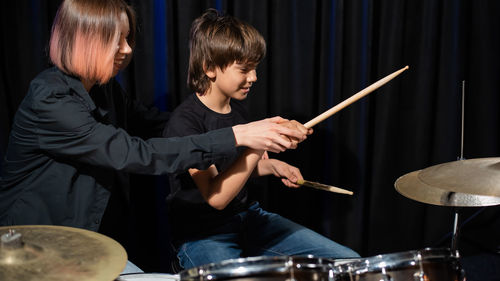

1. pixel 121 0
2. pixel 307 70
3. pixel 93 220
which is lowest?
pixel 93 220

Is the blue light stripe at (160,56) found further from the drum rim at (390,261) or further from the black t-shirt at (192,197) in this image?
the drum rim at (390,261)

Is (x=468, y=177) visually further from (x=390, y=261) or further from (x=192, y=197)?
(x=192, y=197)

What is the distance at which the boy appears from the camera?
1443 millimetres

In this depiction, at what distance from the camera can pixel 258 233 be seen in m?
1.61

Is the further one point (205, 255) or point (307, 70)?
point (307, 70)

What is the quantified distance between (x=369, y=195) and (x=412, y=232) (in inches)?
12.3

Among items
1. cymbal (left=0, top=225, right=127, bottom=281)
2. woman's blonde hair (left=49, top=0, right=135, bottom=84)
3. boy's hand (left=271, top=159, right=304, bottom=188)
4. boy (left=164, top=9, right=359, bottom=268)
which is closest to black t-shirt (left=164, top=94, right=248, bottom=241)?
boy (left=164, top=9, right=359, bottom=268)

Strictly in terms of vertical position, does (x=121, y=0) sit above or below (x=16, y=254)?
above

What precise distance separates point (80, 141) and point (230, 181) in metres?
0.41

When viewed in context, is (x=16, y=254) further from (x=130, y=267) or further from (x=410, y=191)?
(x=410, y=191)

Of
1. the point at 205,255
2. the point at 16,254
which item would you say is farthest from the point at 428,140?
the point at 16,254

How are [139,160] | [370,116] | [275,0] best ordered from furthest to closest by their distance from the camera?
1. [370,116]
2. [275,0]
3. [139,160]

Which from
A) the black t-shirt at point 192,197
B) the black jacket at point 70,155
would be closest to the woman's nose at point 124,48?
the black jacket at point 70,155

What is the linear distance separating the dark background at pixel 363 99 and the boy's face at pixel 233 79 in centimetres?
35
